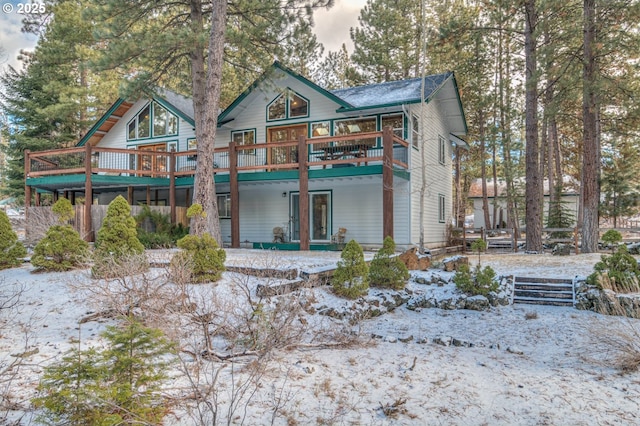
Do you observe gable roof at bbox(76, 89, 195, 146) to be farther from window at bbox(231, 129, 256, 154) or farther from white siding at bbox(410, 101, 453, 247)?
white siding at bbox(410, 101, 453, 247)

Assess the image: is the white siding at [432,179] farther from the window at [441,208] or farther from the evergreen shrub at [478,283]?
the evergreen shrub at [478,283]

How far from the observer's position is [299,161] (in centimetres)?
1358

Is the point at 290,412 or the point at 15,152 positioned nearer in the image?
the point at 290,412

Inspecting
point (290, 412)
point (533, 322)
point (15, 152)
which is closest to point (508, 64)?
point (533, 322)

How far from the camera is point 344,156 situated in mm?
14922

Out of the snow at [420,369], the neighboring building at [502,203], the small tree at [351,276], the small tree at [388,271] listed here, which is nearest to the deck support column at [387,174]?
the small tree at [388,271]

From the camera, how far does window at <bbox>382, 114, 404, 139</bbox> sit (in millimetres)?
15211

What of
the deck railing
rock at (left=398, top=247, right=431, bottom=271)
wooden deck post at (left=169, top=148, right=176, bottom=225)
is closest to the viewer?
rock at (left=398, top=247, right=431, bottom=271)

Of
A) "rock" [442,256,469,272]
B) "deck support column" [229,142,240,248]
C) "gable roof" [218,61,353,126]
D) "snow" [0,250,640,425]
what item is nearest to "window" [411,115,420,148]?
"gable roof" [218,61,353,126]

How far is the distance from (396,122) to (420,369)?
11.7 metres

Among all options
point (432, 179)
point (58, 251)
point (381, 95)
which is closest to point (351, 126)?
point (381, 95)

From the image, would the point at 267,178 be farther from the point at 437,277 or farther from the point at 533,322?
the point at 533,322

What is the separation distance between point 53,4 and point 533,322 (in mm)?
27871

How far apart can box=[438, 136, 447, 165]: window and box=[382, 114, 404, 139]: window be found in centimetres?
352
